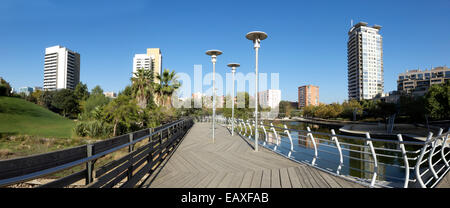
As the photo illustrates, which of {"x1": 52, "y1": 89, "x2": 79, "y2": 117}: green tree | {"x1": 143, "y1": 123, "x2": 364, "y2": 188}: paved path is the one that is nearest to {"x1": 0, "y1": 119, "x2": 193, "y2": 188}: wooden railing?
{"x1": 143, "y1": 123, "x2": 364, "y2": 188}: paved path

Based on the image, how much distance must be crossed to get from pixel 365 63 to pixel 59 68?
541 feet

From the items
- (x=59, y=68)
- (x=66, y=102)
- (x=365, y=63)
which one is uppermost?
(x=59, y=68)

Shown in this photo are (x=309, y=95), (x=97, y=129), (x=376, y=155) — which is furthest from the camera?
(x=309, y=95)

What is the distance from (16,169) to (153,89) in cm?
2226

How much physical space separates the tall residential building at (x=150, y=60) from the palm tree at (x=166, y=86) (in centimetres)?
12271

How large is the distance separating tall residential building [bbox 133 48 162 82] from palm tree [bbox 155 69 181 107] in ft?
403

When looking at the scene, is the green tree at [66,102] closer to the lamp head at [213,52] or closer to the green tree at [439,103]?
the lamp head at [213,52]

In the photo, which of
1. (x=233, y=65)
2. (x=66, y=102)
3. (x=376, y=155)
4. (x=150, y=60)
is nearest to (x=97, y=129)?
(x=233, y=65)

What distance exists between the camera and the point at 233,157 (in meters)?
6.15

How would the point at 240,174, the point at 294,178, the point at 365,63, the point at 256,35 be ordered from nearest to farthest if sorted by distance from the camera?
the point at 294,178, the point at 240,174, the point at 256,35, the point at 365,63

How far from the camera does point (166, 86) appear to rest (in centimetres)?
2322

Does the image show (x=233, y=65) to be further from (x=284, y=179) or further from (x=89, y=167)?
(x=89, y=167)

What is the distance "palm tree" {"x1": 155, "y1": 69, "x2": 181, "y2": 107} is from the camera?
22.8 metres

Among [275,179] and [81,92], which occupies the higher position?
[81,92]
